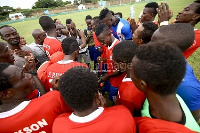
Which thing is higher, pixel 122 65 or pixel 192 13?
pixel 192 13

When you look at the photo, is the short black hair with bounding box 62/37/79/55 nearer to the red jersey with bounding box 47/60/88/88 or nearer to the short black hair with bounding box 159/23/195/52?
the red jersey with bounding box 47/60/88/88

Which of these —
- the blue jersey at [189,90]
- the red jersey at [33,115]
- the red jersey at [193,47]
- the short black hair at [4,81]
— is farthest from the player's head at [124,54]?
the short black hair at [4,81]

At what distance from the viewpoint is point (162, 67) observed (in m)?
1.05

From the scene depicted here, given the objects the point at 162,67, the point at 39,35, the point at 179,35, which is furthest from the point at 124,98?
the point at 39,35

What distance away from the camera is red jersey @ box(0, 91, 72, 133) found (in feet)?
4.35

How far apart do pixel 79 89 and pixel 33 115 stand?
597mm

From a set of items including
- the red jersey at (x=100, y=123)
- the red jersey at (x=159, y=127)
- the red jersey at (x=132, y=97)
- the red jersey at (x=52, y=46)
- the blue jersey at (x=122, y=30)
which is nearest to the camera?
the red jersey at (x=159, y=127)

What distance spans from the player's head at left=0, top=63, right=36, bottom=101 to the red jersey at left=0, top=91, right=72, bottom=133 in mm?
168

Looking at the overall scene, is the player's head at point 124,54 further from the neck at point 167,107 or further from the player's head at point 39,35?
the player's head at point 39,35

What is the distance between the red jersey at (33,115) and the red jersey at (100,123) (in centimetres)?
24

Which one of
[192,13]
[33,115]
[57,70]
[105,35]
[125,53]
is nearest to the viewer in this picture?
[33,115]

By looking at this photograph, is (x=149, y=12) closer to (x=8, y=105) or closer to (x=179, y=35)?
(x=179, y=35)

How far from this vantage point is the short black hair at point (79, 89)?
122 cm

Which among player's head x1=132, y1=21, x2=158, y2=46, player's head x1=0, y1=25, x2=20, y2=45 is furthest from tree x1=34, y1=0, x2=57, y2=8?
player's head x1=132, y1=21, x2=158, y2=46
